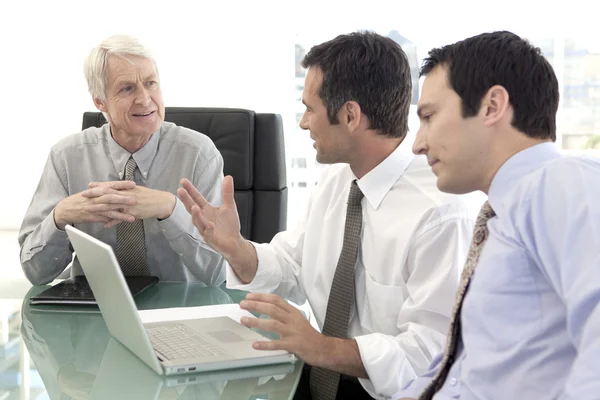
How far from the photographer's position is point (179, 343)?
1.47 meters

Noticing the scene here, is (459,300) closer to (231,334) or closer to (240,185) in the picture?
(231,334)

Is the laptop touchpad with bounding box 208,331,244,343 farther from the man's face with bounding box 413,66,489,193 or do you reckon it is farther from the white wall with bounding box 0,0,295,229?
the white wall with bounding box 0,0,295,229

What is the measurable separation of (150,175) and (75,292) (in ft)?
1.72

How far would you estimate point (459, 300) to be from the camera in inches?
46.6

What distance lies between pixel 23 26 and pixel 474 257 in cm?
563

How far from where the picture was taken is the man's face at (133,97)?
88.4 inches

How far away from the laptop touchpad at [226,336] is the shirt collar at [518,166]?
599mm

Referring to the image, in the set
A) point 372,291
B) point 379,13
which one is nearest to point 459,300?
point 372,291

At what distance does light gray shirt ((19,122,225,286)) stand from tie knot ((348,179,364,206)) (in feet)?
1.69

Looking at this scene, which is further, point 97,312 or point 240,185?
point 240,185

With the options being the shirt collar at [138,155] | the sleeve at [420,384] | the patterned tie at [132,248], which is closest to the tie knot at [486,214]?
the sleeve at [420,384]

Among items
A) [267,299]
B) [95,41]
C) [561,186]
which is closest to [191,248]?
[267,299]

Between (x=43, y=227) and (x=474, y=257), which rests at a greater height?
(x=474, y=257)

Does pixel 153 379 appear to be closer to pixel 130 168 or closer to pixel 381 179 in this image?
pixel 381 179
